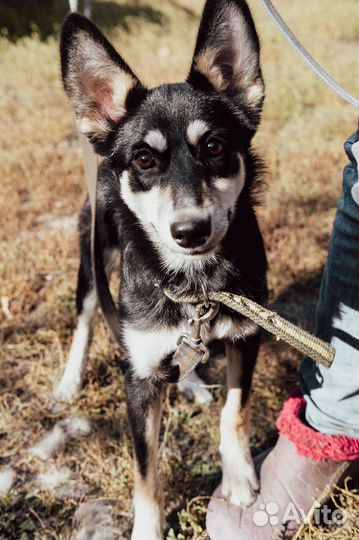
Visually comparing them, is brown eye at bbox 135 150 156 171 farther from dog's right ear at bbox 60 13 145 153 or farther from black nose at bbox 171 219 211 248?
black nose at bbox 171 219 211 248

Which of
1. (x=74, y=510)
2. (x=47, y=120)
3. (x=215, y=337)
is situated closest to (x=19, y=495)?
(x=74, y=510)

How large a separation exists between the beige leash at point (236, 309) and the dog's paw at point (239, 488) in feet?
2.43

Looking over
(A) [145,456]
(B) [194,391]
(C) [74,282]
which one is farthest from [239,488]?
(C) [74,282]

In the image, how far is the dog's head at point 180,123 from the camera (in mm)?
1854

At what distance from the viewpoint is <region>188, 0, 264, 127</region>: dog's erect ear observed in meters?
1.92

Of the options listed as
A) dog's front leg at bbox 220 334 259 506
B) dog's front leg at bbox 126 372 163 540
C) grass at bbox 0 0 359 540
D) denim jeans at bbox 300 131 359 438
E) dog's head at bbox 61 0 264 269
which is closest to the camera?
dog's head at bbox 61 0 264 269

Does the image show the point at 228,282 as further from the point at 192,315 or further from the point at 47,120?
the point at 47,120

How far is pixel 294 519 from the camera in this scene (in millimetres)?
2088

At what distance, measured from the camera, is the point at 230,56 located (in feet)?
6.87

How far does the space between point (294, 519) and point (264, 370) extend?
896 mm

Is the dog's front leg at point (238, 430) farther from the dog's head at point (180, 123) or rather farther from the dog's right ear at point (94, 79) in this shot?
the dog's right ear at point (94, 79)

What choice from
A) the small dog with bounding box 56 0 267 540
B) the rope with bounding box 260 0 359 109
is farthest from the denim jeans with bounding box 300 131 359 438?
the small dog with bounding box 56 0 267 540

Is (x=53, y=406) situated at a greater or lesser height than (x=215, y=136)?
lesser

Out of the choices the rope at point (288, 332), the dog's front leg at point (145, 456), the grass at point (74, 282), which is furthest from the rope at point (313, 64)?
the grass at point (74, 282)
